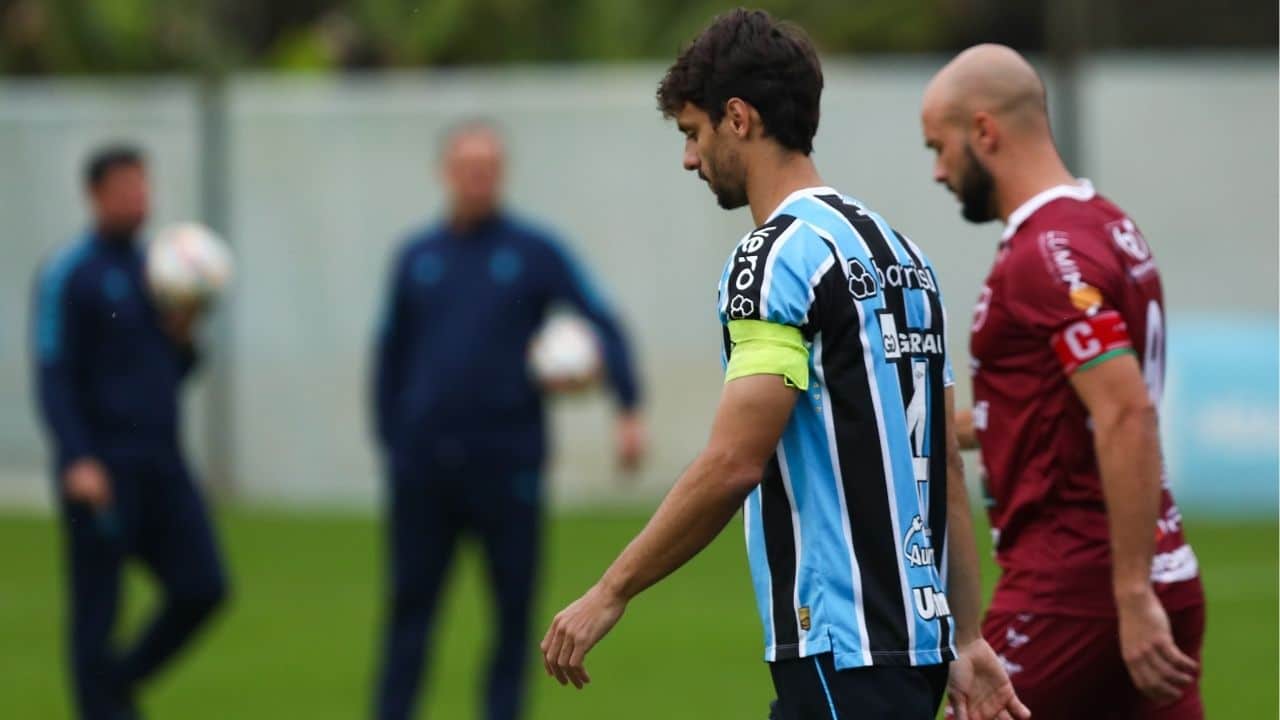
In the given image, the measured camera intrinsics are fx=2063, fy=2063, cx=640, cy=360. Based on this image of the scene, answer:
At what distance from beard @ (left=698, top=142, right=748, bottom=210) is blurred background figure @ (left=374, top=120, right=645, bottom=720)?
411 cm

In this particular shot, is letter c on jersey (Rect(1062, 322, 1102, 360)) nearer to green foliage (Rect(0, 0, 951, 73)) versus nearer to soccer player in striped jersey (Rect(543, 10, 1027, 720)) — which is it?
soccer player in striped jersey (Rect(543, 10, 1027, 720))

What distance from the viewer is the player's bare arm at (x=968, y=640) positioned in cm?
421

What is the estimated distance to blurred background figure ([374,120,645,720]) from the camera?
26.0ft

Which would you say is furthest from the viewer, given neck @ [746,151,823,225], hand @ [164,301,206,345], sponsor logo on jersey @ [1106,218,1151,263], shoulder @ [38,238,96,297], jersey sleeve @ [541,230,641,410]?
hand @ [164,301,206,345]

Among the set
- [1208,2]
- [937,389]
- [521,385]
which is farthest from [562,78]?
[937,389]

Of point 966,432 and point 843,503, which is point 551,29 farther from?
point 843,503

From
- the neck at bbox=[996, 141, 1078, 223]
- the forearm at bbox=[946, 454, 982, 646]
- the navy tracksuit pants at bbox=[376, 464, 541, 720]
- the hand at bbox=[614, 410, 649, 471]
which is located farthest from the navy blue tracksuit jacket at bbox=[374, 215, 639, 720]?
the forearm at bbox=[946, 454, 982, 646]

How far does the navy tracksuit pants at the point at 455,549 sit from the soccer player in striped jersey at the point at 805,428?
3.98 metres

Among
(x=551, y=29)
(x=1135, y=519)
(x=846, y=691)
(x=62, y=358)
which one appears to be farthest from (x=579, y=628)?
(x=551, y=29)

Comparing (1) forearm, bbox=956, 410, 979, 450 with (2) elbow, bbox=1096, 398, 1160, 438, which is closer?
(2) elbow, bbox=1096, 398, 1160, 438

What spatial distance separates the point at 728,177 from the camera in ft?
13.2

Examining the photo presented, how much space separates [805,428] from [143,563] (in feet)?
16.6

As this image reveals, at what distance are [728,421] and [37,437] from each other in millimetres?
16187

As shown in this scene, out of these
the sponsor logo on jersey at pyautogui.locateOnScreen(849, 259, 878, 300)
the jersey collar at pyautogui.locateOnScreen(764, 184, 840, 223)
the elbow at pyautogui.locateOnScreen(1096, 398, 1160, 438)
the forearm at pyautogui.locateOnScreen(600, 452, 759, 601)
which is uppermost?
the jersey collar at pyautogui.locateOnScreen(764, 184, 840, 223)
